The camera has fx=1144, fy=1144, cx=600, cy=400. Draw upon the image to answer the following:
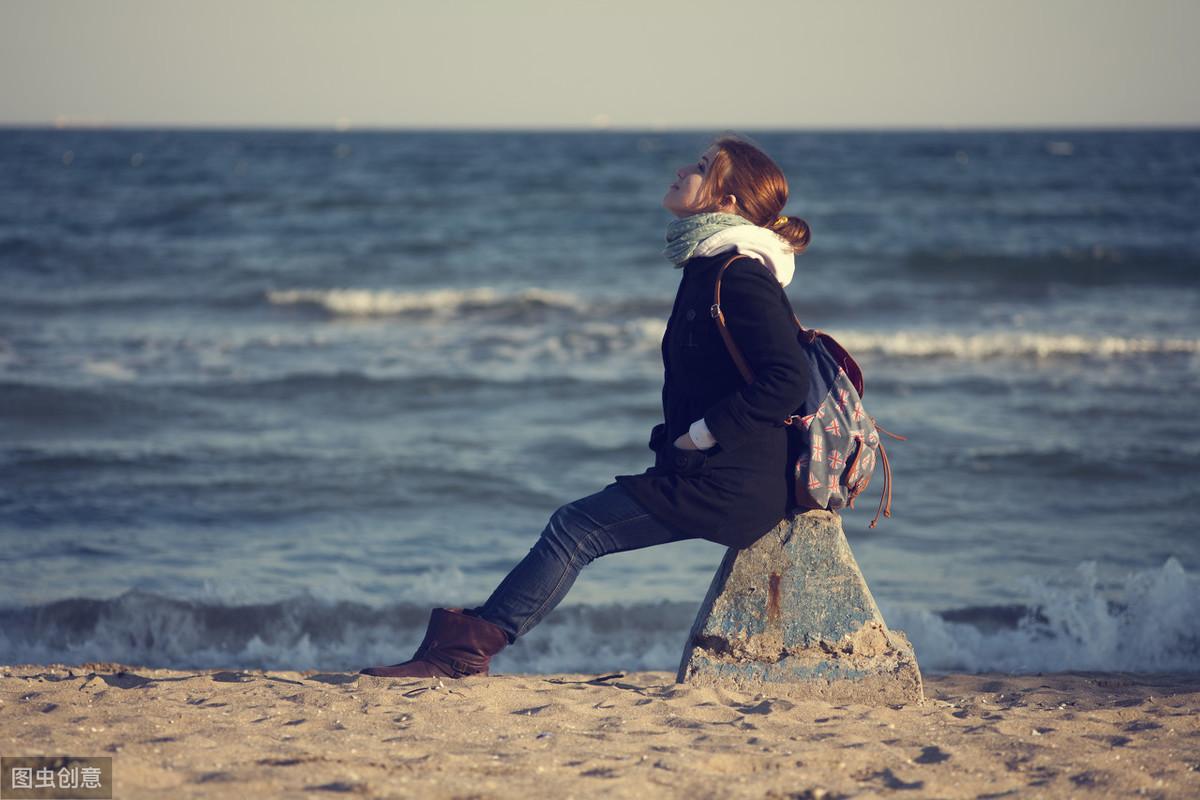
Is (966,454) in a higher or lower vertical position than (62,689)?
higher

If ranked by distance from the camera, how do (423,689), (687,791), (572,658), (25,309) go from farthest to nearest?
(25,309) < (572,658) < (423,689) < (687,791)

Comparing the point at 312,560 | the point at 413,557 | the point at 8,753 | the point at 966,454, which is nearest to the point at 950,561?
the point at 966,454

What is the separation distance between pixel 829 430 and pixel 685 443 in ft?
1.48

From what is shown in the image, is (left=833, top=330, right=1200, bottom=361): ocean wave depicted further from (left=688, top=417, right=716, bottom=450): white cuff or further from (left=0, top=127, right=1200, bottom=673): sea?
(left=688, top=417, right=716, bottom=450): white cuff

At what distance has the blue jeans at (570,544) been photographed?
12.0ft

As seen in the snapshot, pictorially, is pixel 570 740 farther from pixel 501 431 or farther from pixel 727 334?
pixel 501 431

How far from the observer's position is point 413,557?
22.3ft

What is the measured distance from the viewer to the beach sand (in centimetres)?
315

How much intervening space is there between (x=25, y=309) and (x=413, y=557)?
10.7m

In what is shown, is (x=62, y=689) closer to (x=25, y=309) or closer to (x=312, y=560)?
(x=312, y=560)

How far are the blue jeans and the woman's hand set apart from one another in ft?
0.79

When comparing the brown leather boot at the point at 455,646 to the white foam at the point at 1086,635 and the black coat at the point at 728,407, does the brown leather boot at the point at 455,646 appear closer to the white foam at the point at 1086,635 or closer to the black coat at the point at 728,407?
the black coat at the point at 728,407

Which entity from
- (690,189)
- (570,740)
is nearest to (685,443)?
(690,189)

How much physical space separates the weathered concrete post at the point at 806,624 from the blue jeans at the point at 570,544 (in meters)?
0.43
